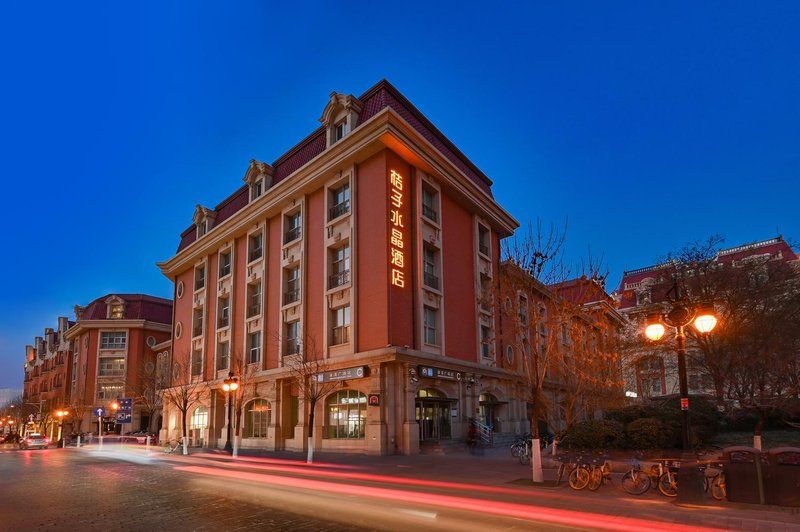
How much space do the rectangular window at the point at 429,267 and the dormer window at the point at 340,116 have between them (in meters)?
7.99

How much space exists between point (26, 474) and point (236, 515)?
1438cm

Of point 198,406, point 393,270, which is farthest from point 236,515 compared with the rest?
point 198,406

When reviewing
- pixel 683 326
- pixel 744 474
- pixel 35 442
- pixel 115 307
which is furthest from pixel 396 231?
pixel 115 307

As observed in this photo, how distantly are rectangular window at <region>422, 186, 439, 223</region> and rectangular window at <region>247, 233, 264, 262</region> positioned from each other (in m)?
12.7

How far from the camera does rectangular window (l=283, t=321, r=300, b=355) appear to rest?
32.3 m

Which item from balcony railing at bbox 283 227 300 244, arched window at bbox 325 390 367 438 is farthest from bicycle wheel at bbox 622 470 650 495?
balcony railing at bbox 283 227 300 244

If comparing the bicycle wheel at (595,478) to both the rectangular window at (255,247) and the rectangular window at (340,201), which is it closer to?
the rectangular window at (340,201)

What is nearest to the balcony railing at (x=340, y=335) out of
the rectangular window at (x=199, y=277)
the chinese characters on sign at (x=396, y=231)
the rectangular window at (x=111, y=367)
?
the chinese characters on sign at (x=396, y=231)

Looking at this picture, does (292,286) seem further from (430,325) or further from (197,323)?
(197,323)

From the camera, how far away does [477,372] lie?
3164 cm

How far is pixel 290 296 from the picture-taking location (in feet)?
111

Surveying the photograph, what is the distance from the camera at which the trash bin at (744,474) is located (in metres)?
11.1

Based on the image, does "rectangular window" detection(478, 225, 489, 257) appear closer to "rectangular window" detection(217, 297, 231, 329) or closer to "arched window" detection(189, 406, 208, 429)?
"rectangular window" detection(217, 297, 231, 329)

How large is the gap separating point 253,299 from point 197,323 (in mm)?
9682
